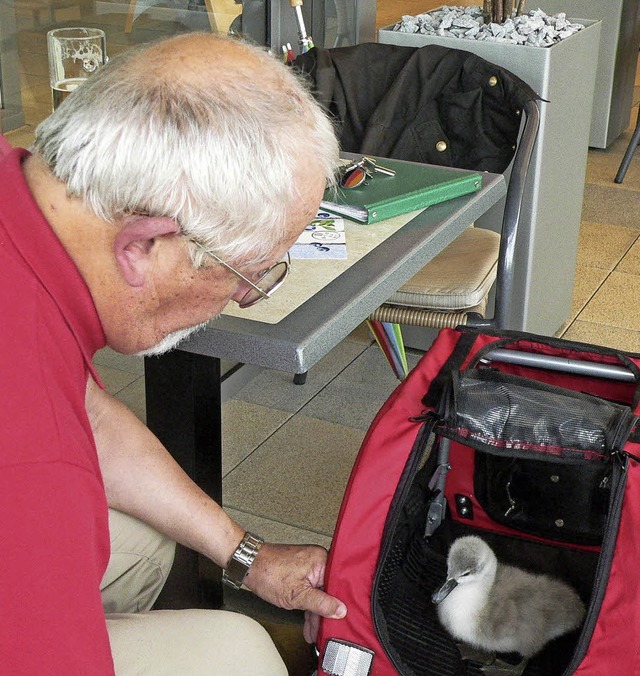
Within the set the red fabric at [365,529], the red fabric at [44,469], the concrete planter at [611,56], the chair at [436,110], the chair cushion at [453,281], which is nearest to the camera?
the red fabric at [44,469]

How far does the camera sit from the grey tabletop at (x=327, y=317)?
1.21 m

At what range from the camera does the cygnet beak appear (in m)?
1.49

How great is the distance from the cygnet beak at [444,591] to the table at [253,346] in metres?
0.39

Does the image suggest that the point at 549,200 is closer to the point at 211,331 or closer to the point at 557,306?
the point at 557,306

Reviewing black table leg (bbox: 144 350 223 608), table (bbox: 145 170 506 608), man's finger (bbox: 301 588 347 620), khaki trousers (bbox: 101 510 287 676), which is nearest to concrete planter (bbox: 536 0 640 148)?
table (bbox: 145 170 506 608)

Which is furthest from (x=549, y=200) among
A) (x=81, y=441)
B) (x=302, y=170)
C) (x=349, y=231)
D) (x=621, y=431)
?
(x=81, y=441)

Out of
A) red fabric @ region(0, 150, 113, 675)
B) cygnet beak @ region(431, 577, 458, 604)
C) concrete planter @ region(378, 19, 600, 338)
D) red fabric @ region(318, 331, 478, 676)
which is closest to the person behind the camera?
red fabric @ region(0, 150, 113, 675)

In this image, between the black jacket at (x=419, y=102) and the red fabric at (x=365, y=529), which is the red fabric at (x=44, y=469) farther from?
the black jacket at (x=419, y=102)

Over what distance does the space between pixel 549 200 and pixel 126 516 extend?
184 cm

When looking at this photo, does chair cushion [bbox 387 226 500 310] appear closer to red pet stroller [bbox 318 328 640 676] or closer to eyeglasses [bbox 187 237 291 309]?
red pet stroller [bbox 318 328 640 676]

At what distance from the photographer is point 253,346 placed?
4.00 ft

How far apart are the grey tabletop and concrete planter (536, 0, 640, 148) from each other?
149 inches

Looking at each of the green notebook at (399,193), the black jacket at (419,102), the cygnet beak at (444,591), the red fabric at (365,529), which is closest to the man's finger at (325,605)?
the red fabric at (365,529)

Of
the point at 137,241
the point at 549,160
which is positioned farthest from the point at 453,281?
the point at 137,241
